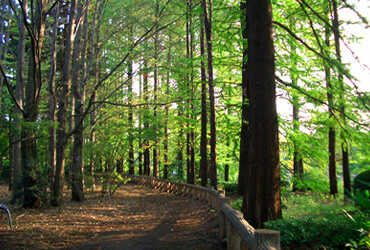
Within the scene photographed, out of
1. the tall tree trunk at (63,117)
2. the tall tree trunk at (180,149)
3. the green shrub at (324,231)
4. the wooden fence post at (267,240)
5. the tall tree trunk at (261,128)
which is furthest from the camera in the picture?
the tall tree trunk at (180,149)

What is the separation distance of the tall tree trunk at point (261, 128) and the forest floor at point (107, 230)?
129cm

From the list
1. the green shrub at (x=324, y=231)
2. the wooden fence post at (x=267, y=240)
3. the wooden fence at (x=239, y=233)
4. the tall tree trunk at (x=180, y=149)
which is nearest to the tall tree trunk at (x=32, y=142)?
the wooden fence at (x=239, y=233)

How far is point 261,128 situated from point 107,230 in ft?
17.2

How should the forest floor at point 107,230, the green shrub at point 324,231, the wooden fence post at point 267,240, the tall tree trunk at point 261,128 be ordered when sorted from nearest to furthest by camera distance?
the wooden fence post at point 267,240
the green shrub at point 324,231
the tall tree trunk at point 261,128
the forest floor at point 107,230

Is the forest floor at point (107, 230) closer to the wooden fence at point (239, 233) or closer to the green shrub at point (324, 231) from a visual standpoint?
the wooden fence at point (239, 233)

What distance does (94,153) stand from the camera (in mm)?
18062

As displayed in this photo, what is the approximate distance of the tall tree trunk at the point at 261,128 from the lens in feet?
20.4

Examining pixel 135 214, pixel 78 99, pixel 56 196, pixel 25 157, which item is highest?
pixel 78 99

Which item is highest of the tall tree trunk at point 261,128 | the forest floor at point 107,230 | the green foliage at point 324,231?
the tall tree trunk at point 261,128

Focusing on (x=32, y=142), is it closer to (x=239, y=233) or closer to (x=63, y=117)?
(x=63, y=117)

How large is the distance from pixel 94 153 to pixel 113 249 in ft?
38.9

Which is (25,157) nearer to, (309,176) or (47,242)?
(47,242)

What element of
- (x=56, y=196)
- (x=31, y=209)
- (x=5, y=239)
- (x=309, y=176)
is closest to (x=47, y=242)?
(x=5, y=239)

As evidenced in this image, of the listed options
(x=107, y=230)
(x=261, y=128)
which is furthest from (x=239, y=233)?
(x=107, y=230)
